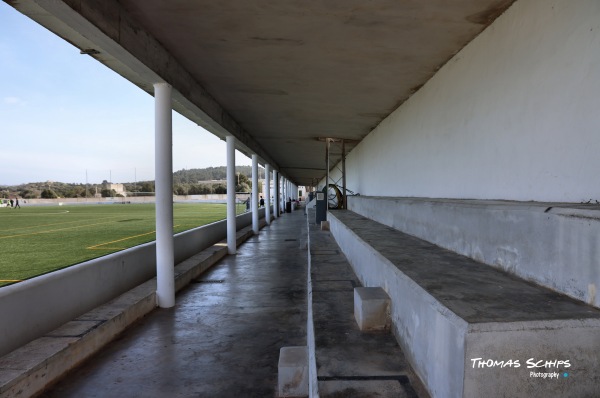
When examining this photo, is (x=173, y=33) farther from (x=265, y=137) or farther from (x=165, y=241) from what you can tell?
(x=265, y=137)

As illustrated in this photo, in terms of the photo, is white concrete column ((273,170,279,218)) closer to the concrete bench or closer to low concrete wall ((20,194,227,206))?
the concrete bench

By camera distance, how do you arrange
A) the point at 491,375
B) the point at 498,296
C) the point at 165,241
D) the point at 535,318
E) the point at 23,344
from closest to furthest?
the point at 491,375 < the point at 535,318 < the point at 498,296 < the point at 23,344 < the point at 165,241

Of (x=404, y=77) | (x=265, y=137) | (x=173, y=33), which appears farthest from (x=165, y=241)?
(x=265, y=137)

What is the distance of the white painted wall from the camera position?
2969 mm

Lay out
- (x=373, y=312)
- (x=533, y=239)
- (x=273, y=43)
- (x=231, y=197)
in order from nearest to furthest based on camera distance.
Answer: (x=533, y=239) → (x=373, y=312) → (x=273, y=43) → (x=231, y=197)

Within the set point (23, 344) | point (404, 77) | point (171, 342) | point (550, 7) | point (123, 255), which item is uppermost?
point (404, 77)

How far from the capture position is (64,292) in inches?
194

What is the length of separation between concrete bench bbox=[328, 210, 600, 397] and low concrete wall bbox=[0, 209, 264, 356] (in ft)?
14.2

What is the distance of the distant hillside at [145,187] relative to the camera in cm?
Result: 8681

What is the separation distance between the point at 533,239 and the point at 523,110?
1597 millimetres

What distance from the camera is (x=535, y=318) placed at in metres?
2.05

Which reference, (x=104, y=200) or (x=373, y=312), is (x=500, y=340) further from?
(x=104, y=200)

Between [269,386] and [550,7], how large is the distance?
480 centimetres

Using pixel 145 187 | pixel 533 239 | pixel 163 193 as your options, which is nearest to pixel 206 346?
pixel 163 193
